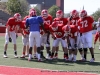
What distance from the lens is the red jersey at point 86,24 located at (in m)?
11.9

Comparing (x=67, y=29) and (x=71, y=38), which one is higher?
(x=67, y=29)

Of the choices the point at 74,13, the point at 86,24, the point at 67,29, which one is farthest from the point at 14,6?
the point at 67,29

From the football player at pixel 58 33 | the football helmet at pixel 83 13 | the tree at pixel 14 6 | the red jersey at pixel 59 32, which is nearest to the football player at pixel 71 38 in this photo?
the football player at pixel 58 33

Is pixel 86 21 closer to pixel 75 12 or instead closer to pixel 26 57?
pixel 75 12

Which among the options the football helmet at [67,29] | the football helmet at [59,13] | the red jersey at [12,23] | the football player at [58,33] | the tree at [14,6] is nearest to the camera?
the football helmet at [67,29]

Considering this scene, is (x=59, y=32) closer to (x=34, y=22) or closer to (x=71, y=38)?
(x=71, y=38)

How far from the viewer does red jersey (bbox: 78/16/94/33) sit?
39.0 ft

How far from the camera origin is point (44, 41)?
13.1m

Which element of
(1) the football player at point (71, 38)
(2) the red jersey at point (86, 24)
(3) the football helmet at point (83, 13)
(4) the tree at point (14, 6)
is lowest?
(1) the football player at point (71, 38)

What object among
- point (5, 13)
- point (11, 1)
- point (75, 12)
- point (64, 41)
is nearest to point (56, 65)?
point (64, 41)

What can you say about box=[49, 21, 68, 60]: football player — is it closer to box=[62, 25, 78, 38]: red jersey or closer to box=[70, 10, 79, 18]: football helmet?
box=[62, 25, 78, 38]: red jersey

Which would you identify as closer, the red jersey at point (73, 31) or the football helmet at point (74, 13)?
the red jersey at point (73, 31)

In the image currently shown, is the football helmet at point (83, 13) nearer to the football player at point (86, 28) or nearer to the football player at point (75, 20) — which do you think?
the football player at point (86, 28)

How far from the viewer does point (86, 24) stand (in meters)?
11.9
